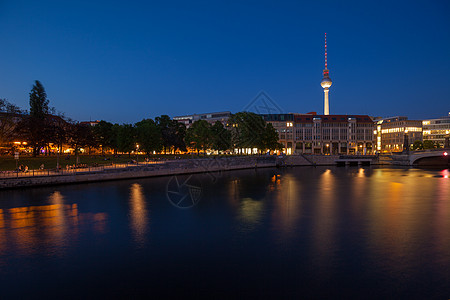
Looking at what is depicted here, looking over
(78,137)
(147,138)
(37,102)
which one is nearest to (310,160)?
(147,138)

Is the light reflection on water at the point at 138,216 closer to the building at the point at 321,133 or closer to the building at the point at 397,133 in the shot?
the building at the point at 321,133

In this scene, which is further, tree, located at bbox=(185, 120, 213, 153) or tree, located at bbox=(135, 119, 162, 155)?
tree, located at bbox=(185, 120, 213, 153)

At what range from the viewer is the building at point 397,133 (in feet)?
573

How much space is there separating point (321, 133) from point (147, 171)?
400ft

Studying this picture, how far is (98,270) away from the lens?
50.6 ft

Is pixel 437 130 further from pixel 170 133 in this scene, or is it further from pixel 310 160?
pixel 170 133

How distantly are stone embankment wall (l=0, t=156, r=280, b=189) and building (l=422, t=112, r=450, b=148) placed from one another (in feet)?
460

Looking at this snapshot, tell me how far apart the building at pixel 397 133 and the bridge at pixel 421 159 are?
66.9m

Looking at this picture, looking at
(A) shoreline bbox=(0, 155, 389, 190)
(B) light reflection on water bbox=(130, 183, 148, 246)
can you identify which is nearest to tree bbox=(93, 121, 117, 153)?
(A) shoreline bbox=(0, 155, 389, 190)

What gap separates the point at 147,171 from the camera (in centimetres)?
6056

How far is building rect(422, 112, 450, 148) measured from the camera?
577 feet

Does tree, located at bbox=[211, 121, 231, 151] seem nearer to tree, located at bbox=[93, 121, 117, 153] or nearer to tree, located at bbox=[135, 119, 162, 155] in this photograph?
tree, located at bbox=[135, 119, 162, 155]

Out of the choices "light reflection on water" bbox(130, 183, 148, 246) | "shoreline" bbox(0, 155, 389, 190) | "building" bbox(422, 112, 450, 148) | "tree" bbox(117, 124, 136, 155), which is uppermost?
"building" bbox(422, 112, 450, 148)

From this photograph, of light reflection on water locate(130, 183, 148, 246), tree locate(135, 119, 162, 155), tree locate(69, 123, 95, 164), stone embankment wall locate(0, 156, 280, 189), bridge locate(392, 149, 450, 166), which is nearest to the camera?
light reflection on water locate(130, 183, 148, 246)
